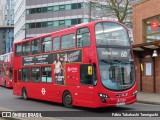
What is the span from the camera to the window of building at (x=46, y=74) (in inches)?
725

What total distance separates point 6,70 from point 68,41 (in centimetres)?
2045

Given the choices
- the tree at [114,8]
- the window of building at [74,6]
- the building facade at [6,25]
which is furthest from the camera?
the building facade at [6,25]

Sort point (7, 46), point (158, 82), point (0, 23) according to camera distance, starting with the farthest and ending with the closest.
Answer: point (0, 23), point (7, 46), point (158, 82)

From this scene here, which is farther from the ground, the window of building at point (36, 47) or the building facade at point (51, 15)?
the building facade at point (51, 15)

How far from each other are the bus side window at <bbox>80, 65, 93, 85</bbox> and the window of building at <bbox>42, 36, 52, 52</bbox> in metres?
3.39

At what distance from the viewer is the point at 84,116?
13648 mm

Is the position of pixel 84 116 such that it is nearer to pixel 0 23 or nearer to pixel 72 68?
pixel 72 68

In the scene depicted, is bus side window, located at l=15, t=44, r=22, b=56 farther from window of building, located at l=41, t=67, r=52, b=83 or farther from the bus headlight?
the bus headlight

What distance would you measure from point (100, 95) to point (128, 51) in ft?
8.44

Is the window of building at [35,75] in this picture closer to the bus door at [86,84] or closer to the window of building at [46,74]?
the window of building at [46,74]

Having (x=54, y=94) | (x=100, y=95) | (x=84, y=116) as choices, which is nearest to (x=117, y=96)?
(x=100, y=95)

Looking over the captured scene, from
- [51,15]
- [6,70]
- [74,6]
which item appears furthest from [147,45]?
[51,15]

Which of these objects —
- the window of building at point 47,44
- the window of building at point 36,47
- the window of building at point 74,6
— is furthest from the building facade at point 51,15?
the window of building at point 47,44

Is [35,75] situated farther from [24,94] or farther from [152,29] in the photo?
[152,29]
